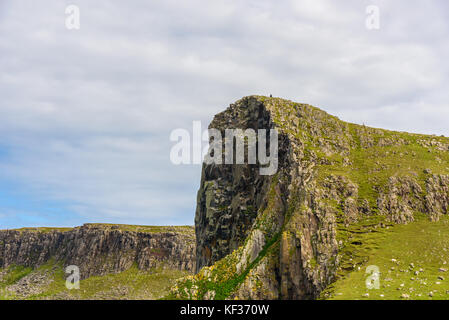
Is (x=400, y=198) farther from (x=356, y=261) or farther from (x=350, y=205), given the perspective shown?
(x=356, y=261)

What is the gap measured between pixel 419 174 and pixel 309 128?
30100mm

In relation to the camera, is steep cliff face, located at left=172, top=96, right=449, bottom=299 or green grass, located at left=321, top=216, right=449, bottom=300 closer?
green grass, located at left=321, top=216, right=449, bottom=300

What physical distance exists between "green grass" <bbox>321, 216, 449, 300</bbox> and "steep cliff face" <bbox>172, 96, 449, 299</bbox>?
314cm

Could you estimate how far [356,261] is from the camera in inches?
2233

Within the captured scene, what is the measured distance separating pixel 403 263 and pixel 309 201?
22.5 meters

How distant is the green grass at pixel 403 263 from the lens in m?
41.8

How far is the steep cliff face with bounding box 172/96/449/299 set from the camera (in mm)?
66312

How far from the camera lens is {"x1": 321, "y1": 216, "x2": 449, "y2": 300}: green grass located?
137ft

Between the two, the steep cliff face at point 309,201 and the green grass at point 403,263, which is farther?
the steep cliff face at point 309,201

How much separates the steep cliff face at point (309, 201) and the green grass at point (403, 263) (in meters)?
3.14

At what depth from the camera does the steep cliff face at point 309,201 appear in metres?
66.3
